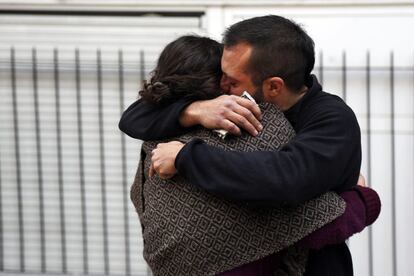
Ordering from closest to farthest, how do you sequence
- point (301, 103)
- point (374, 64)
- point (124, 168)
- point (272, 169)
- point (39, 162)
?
point (272, 169) < point (301, 103) < point (374, 64) < point (124, 168) < point (39, 162)

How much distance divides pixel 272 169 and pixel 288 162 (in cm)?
5

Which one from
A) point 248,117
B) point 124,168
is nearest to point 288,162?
point 248,117

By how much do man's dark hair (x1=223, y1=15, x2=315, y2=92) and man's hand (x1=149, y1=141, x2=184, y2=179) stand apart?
0.31 metres

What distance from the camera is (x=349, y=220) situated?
9.30ft

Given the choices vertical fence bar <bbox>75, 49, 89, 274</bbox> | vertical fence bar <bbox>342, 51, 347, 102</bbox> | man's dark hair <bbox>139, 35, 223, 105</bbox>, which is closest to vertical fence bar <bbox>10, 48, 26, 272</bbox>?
vertical fence bar <bbox>75, 49, 89, 274</bbox>

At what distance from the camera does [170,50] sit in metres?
2.95

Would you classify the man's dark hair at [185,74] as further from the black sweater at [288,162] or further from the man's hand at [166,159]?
the man's hand at [166,159]

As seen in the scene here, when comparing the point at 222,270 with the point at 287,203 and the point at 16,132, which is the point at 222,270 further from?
the point at 16,132

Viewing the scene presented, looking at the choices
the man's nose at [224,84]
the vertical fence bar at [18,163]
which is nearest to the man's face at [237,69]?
the man's nose at [224,84]

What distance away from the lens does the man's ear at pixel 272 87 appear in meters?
2.85

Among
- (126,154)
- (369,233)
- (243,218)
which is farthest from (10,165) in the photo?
(243,218)

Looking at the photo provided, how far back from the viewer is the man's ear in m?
2.85

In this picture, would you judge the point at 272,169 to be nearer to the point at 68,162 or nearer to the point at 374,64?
the point at 374,64

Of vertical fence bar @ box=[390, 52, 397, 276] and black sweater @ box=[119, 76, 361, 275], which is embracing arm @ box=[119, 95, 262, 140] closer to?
black sweater @ box=[119, 76, 361, 275]
